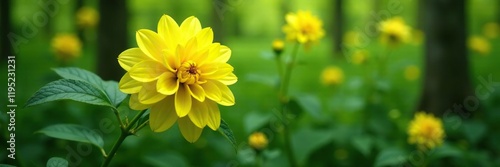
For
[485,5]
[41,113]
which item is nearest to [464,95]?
[41,113]

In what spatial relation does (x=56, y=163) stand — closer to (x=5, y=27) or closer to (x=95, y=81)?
(x=95, y=81)

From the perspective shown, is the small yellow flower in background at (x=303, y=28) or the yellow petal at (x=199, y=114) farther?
the small yellow flower in background at (x=303, y=28)

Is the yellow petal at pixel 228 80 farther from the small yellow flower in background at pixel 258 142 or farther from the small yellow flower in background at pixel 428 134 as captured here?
the small yellow flower in background at pixel 428 134

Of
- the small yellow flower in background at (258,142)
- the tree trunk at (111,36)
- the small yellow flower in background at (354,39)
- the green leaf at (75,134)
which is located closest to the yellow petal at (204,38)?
the green leaf at (75,134)

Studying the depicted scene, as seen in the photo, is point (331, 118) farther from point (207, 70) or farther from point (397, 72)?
point (397, 72)

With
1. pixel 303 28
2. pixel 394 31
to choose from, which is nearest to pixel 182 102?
pixel 303 28

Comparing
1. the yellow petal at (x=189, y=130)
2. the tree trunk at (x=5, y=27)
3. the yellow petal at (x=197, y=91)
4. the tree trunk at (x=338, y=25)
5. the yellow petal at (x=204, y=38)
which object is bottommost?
the tree trunk at (x=5, y=27)

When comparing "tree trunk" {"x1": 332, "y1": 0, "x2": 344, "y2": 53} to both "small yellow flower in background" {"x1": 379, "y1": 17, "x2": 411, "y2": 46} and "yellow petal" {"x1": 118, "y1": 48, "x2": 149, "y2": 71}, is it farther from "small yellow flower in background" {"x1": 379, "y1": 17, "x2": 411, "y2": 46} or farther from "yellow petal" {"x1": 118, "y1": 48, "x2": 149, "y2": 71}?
"yellow petal" {"x1": 118, "y1": 48, "x2": 149, "y2": 71}

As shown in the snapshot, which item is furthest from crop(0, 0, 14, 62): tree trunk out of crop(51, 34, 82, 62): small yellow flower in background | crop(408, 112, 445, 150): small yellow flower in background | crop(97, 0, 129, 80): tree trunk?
crop(408, 112, 445, 150): small yellow flower in background
